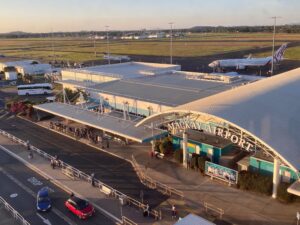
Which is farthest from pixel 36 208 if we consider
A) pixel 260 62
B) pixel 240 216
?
pixel 260 62

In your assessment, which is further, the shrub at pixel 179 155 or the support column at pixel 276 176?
the shrub at pixel 179 155

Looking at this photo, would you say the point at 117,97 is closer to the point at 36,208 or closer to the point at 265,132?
the point at 36,208

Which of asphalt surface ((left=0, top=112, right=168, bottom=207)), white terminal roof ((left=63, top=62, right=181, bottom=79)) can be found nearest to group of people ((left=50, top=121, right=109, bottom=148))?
asphalt surface ((left=0, top=112, right=168, bottom=207))

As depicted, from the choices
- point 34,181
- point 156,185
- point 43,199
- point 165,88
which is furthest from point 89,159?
point 165,88

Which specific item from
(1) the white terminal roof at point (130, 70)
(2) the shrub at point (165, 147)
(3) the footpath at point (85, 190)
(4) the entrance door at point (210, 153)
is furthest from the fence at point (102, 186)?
(1) the white terminal roof at point (130, 70)

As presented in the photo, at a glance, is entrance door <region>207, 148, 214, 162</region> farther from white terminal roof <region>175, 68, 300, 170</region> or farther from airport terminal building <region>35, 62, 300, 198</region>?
white terminal roof <region>175, 68, 300, 170</region>

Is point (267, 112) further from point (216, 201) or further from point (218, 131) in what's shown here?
point (216, 201)

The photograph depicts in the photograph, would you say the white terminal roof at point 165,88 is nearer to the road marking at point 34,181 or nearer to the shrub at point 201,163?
the shrub at point 201,163
